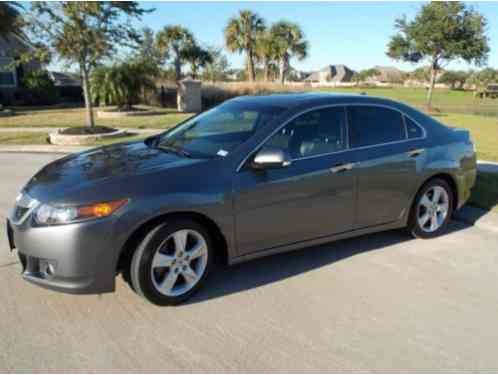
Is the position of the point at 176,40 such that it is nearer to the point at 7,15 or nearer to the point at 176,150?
the point at 7,15

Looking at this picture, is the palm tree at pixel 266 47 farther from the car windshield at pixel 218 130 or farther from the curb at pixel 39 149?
the car windshield at pixel 218 130

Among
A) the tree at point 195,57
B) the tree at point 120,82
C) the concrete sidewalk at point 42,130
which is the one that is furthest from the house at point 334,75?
the concrete sidewalk at point 42,130

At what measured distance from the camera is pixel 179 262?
11.2ft

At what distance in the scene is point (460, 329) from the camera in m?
3.15

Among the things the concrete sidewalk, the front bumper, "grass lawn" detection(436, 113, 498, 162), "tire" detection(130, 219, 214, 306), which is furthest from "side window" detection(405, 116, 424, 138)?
the concrete sidewalk

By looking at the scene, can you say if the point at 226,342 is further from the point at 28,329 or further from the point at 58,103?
the point at 58,103

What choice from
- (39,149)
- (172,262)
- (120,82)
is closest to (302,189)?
(172,262)

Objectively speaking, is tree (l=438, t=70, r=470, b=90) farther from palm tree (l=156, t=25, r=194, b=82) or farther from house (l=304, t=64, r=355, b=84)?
palm tree (l=156, t=25, r=194, b=82)

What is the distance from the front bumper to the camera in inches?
119

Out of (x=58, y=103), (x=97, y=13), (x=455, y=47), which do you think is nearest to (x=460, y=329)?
(x=97, y=13)

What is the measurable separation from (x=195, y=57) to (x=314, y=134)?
33.8m

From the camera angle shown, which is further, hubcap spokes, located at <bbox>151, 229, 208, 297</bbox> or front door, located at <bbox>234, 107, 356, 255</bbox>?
front door, located at <bbox>234, 107, 356, 255</bbox>

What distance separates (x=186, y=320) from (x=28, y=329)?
110 centimetres

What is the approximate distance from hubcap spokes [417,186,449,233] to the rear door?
325mm
